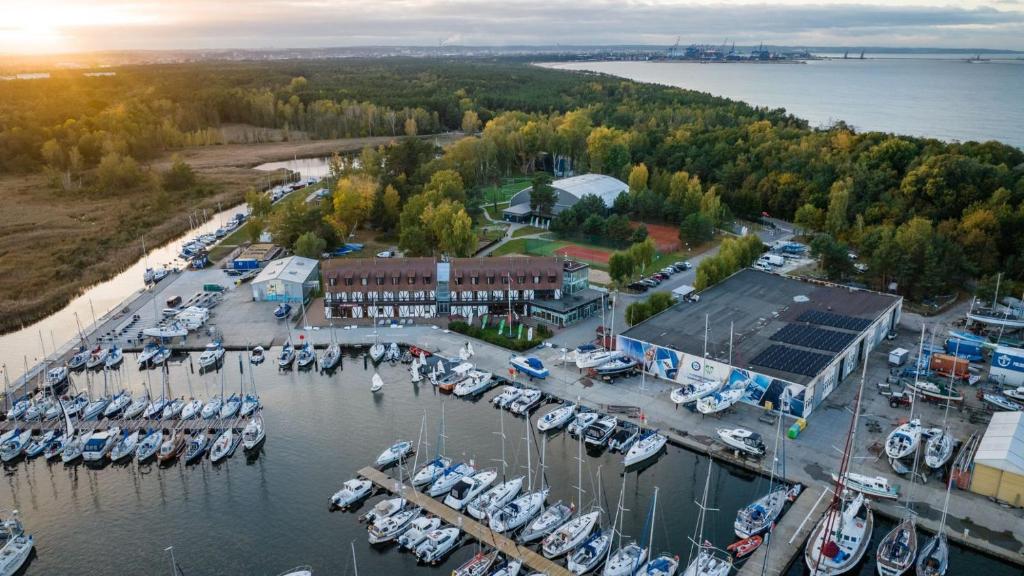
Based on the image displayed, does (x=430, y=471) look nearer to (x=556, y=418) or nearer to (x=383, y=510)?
(x=383, y=510)

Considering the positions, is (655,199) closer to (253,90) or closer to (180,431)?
(180,431)

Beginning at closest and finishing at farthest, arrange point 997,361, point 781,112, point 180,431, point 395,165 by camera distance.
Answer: point 180,431 → point 997,361 → point 395,165 → point 781,112

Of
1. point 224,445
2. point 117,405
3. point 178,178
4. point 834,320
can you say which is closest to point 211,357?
point 117,405

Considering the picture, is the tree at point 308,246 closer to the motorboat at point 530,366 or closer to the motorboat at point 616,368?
the motorboat at point 530,366

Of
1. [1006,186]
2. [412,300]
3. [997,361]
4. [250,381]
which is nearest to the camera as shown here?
[997,361]

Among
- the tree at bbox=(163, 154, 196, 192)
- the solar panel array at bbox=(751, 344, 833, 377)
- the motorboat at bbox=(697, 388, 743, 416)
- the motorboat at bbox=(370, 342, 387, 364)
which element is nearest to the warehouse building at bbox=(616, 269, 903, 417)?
the solar panel array at bbox=(751, 344, 833, 377)

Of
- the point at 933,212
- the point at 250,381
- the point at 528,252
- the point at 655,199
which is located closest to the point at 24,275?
the point at 250,381

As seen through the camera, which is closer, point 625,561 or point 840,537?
point 625,561
